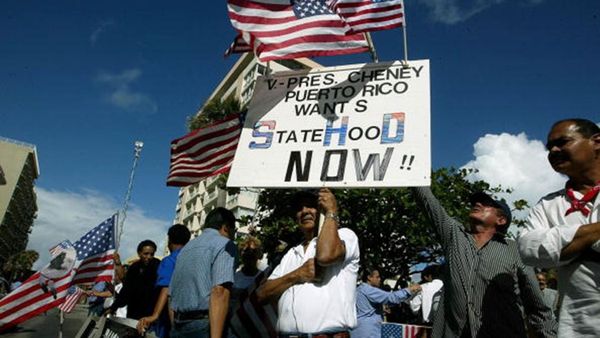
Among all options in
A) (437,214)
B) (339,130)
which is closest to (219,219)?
(339,130)

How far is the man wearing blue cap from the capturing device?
258 centimetres

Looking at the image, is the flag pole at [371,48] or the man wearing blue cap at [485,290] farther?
the flag pole at [371,48]

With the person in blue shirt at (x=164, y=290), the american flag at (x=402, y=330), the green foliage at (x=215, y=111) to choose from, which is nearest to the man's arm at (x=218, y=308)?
the person in blue shirt at (x=164, y=290)

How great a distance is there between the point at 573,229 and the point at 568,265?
17 centimetres

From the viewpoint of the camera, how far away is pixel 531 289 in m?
2.72

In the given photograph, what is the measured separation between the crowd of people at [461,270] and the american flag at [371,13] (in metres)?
1.55

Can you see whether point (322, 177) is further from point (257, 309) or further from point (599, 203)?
point (599, 203)

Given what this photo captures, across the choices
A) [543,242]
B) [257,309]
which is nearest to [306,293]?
[257,309]

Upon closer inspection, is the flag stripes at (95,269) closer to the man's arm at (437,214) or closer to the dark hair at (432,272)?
the dark hair at (432,272)

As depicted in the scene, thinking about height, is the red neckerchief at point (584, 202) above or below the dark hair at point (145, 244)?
below

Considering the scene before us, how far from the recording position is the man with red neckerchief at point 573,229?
1636 millimetres

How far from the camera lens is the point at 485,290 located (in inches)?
104

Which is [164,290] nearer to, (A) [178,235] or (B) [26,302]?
(A) [178,235]

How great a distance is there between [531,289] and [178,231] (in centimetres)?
389
